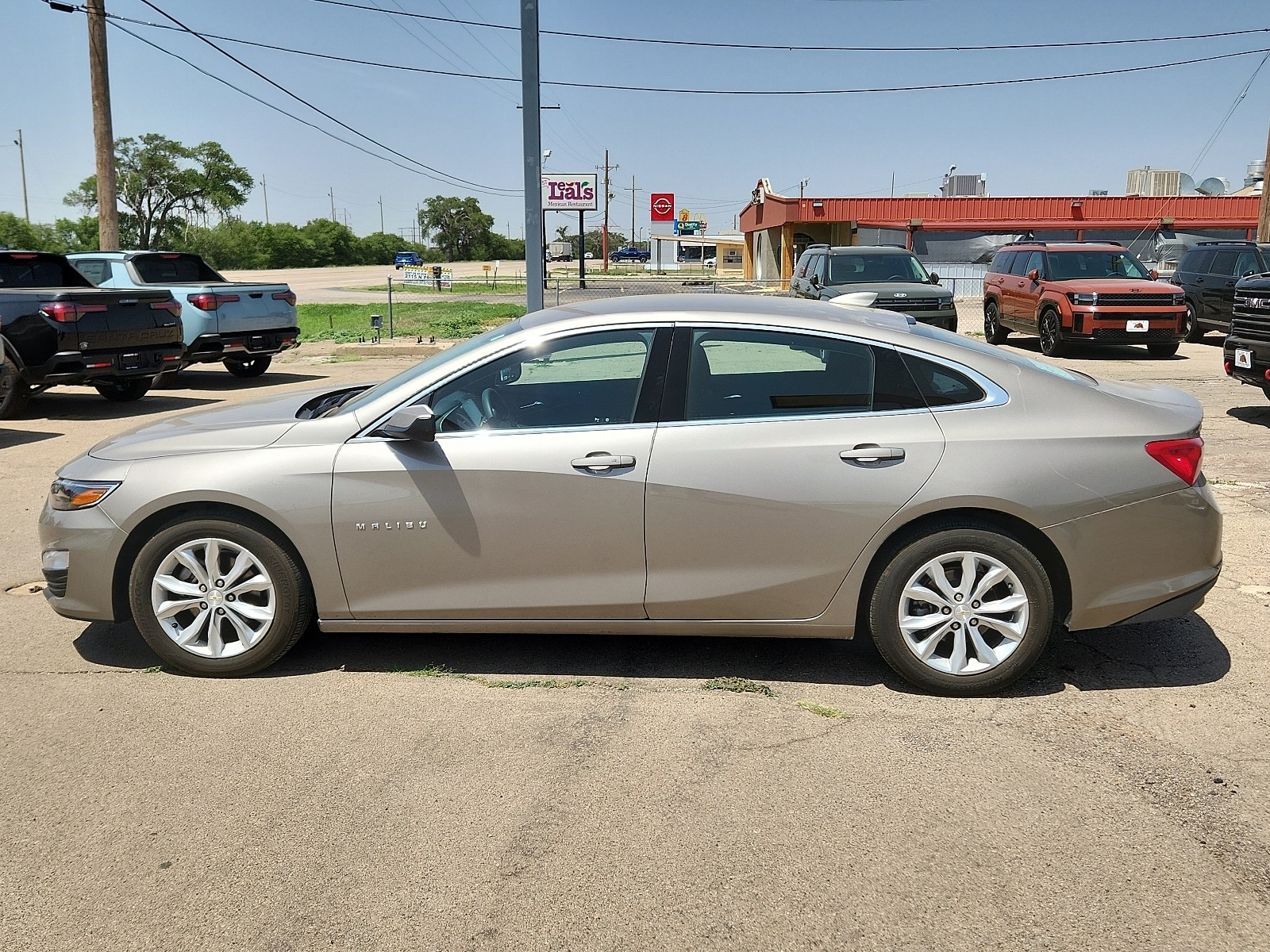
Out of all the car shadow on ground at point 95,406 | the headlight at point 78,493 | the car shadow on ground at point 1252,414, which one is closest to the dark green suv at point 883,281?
the car shadow on ground at point 1252,414

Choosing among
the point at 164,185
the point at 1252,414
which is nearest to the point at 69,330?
the point at 1252,414

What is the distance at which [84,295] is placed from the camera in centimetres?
1212

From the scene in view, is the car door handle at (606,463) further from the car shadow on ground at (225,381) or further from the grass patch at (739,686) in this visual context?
the car shadow on ground at (225,381)

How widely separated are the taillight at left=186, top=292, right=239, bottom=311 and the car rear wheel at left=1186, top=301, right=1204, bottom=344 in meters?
16.7

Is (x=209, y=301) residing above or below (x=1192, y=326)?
above

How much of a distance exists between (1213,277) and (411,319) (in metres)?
19.4

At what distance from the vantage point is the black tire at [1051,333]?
1794cm

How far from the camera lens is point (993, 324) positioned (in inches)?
854

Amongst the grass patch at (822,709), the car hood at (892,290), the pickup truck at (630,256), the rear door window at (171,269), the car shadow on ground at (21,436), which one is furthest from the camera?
the pickup truck at (630,256)

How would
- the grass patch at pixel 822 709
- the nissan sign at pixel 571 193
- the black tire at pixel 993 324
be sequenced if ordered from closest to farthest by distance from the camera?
the grass patch at pixel 822 709, the black tire at pixel 993 324, the nissan sign at pixel 571 193

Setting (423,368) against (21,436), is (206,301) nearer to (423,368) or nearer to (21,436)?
(21,436)

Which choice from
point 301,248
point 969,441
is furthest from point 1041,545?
point 301,248

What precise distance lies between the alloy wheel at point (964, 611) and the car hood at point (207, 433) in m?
2.71

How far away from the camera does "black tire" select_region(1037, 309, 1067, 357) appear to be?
706 inches
